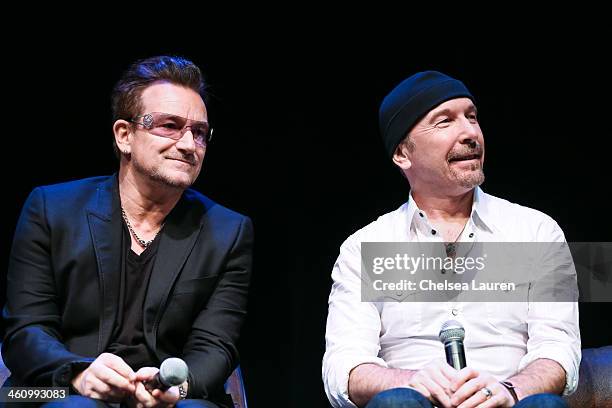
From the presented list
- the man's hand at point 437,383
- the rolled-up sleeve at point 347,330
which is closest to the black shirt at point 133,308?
the rolled-up sleeve at point 347,330

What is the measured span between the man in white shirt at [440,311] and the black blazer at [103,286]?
1.15ft

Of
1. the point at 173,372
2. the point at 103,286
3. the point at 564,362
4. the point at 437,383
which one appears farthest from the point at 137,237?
the point at 564,362

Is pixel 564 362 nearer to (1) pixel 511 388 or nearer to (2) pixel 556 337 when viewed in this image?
(2) pixel 556 337

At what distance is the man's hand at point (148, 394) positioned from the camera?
8.01 ft

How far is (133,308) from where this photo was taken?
2857mm

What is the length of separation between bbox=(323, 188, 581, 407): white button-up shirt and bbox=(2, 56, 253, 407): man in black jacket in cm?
33

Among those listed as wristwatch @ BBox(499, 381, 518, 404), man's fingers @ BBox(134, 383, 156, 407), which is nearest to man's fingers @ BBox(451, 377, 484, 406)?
wristwatch @ BBox(499, 381, 518, 404)

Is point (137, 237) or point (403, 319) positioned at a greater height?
point (137, 237)

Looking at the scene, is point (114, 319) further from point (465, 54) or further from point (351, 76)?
point (465, 54)

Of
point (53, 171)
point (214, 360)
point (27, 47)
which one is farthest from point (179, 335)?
point (27, 47)

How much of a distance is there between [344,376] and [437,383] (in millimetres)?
377

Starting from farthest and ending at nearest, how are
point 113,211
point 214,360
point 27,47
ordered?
point 27,47
point 113,211
point 214,360

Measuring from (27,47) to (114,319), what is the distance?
1447mm

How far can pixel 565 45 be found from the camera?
12.4ft
